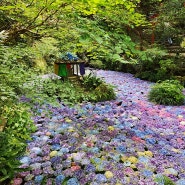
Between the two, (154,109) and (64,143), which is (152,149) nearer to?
(64,143)

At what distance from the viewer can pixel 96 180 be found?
3.18 metres

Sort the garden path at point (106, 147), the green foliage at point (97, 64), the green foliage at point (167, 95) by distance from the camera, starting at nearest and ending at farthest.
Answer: the garden path at point (106, 147)
the green foliage at point (167, 95)
the green foliage at point (97, 64)

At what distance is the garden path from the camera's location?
129 inches

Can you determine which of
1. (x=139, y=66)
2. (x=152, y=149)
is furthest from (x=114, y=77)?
(x=152, y=149)

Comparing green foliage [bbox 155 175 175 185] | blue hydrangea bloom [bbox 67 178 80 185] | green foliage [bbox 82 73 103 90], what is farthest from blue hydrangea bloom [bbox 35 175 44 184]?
green foliage [bbox 82 73 103 90]

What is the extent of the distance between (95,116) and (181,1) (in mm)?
8508

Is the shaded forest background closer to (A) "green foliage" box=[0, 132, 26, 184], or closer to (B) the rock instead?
(A) "green foliage" box=[0, 132, 26, 184]

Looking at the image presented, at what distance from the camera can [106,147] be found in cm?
405

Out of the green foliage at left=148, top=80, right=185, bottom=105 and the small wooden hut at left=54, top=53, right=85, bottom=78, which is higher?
the small wooden hut at left=54, top=53, right=85, bottom=78

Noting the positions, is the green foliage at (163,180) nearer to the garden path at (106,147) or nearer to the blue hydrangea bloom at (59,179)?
the garden path at (106,147)

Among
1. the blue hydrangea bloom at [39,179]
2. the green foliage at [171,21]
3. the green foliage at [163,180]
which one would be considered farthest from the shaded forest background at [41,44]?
the green foliage at [171,21]

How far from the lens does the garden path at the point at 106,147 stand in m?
3.29

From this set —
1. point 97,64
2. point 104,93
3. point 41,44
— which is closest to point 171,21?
point 97,64

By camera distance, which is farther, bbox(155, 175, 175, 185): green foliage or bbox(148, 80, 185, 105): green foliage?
bbox(148, 80, 185, 105): green foliage
